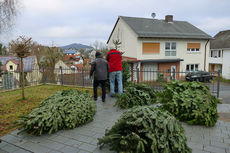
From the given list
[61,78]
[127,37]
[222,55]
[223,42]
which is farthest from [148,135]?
[223,42]

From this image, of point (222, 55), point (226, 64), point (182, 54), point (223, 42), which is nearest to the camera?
point (182, 54)

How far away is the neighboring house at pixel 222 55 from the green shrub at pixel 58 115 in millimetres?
32097

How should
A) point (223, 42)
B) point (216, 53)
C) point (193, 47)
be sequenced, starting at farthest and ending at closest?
1. point (216, 53)
2. point (223, 42)
3. point (193, 47)

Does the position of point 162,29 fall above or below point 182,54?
above

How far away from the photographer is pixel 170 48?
22375 mm

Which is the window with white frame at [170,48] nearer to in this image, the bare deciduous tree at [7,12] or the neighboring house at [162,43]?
the neighboring house at [162,43]

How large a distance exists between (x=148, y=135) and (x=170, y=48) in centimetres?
2179

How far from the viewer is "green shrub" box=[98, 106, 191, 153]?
2.34 m

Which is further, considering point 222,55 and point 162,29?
point 222,55

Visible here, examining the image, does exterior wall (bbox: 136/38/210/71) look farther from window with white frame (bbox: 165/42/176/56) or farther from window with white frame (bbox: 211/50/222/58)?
window with white frame (bbox: 211/50/222/58)

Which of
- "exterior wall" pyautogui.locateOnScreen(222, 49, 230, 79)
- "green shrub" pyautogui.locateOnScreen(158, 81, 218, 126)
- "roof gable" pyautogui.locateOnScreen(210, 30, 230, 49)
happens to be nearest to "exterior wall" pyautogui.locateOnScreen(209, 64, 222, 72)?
"exterior wall" pyautogui.locateOnScreen(222, 49, 230, 79)

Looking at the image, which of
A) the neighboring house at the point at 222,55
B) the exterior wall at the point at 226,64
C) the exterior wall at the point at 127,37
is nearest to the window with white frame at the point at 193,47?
the exterior wall at the point at 127,37

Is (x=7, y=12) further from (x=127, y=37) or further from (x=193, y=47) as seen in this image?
(x=193, y=47)

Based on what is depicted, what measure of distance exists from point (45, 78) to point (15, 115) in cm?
636
